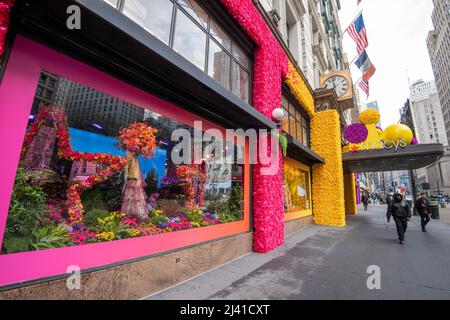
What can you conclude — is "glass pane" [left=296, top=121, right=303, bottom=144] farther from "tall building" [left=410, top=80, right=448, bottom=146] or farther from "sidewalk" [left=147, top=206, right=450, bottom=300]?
"tall building" [left=410, top=80, right=448, bottom=146]

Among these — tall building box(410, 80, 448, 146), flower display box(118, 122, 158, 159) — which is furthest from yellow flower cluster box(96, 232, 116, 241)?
tall building box(410, 80, 448, 146)

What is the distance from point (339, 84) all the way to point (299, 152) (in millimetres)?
8362

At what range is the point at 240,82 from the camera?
7.00 m

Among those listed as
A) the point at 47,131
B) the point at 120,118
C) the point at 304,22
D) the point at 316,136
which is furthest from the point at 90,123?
the point at 304,22

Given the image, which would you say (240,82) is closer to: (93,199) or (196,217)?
(196,217)

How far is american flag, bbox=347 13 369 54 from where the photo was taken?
14.2m

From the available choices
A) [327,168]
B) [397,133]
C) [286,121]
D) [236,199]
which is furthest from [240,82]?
[397,133]

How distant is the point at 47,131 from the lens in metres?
3.04

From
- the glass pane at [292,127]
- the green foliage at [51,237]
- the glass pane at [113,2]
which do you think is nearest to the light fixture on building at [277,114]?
the glass pane at [292,127]

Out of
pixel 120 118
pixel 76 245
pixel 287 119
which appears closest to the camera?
pixel 76 245

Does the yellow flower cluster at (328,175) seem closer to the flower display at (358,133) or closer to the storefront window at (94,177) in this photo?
the flower display at (358,133)

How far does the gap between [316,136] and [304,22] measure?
8504 millimetres
